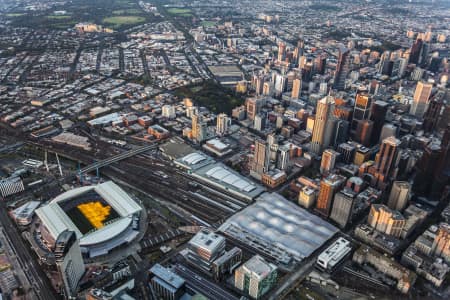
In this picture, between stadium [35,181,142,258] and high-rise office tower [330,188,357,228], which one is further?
high-rise office tower [330,188,357,228]

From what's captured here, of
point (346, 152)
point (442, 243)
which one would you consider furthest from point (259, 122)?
point (442, 243)

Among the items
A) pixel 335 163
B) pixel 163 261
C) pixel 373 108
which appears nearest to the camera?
pixel 163 261

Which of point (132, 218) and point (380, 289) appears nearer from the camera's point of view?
point (380, 289)

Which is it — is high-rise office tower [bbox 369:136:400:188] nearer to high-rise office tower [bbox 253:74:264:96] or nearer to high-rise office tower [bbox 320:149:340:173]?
high-rise office tower [bbox 320:149:340:173]

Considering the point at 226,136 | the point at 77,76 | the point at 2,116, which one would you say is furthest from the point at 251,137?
the point at 77,76

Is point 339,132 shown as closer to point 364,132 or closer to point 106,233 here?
point 364,132

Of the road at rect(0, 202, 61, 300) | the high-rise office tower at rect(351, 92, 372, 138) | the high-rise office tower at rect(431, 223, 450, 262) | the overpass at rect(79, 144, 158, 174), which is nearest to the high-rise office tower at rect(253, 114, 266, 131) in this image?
the high-rise office tower at rect(351, 92, 372, 138)

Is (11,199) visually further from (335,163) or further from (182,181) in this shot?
(335,163)
